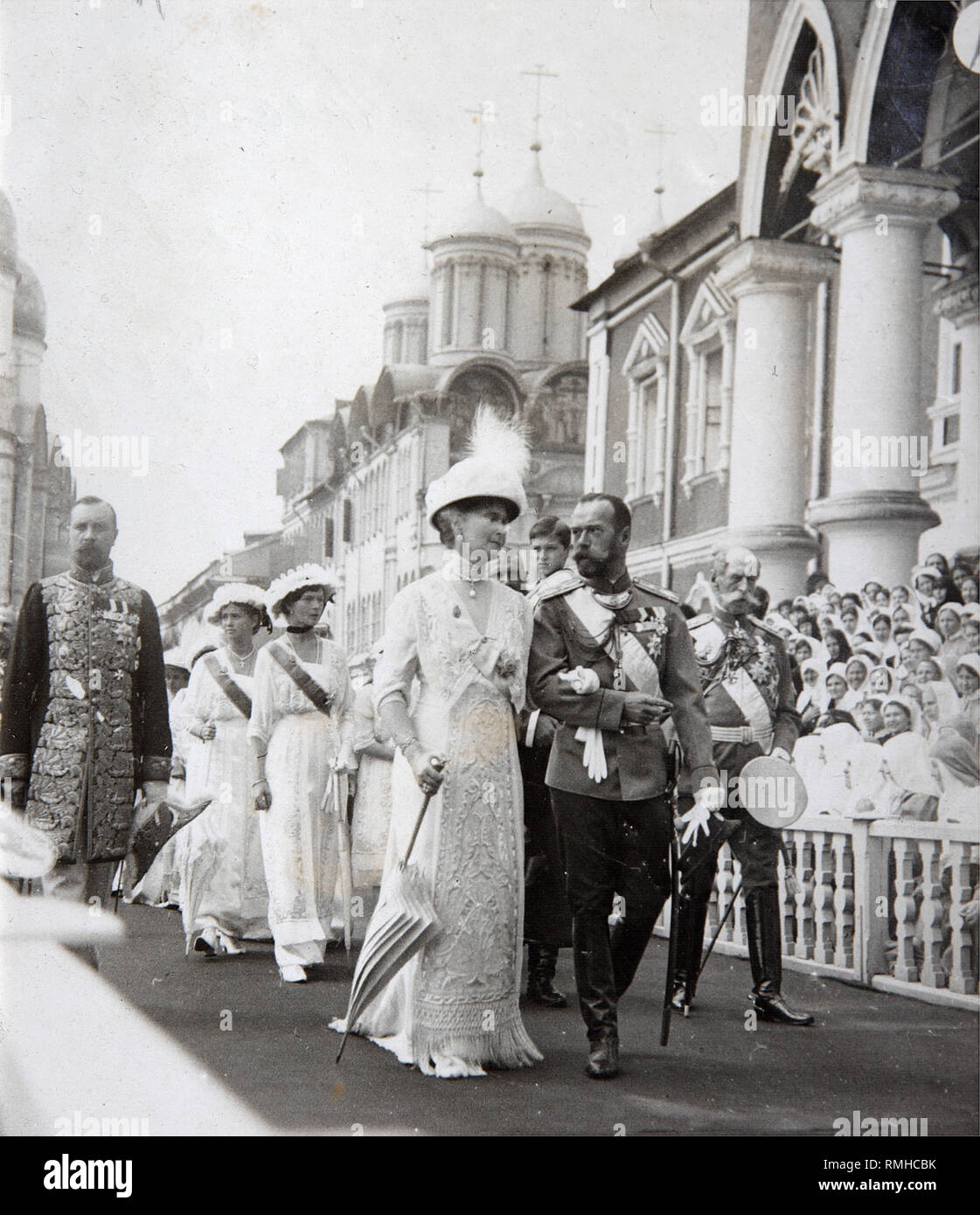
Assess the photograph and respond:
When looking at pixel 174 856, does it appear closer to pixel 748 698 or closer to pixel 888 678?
pixel 748 698

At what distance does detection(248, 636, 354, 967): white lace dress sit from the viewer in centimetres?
631

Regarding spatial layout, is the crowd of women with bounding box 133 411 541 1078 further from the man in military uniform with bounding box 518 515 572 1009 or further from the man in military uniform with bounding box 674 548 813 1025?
the man in military uniform with bounding box 674 548 813 1025

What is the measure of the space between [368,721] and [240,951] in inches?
48.1

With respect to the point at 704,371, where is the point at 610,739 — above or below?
below

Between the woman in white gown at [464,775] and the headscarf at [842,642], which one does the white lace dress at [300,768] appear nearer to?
the woman in white gown at [464,775]

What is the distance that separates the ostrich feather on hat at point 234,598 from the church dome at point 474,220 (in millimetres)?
1686

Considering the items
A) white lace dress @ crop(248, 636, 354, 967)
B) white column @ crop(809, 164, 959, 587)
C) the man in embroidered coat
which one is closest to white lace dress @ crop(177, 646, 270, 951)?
white lace dress @ crop(248, 636, 354, 967)

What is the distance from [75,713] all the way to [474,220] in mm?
2393

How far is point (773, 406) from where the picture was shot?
652 centimetres

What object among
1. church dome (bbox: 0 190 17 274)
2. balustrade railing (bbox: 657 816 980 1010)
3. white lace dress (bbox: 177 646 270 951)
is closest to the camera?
church dome (bbox: 0 190 17 274)

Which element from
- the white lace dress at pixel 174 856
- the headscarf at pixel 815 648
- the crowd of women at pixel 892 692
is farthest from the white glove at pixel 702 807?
the white lace dress at pixel 174 856

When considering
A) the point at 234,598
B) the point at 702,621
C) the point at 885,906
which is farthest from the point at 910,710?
the point at 234,598

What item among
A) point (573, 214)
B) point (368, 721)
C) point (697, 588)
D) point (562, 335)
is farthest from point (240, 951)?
point (573, 214)

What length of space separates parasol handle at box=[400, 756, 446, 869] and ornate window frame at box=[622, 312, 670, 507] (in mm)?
2411
